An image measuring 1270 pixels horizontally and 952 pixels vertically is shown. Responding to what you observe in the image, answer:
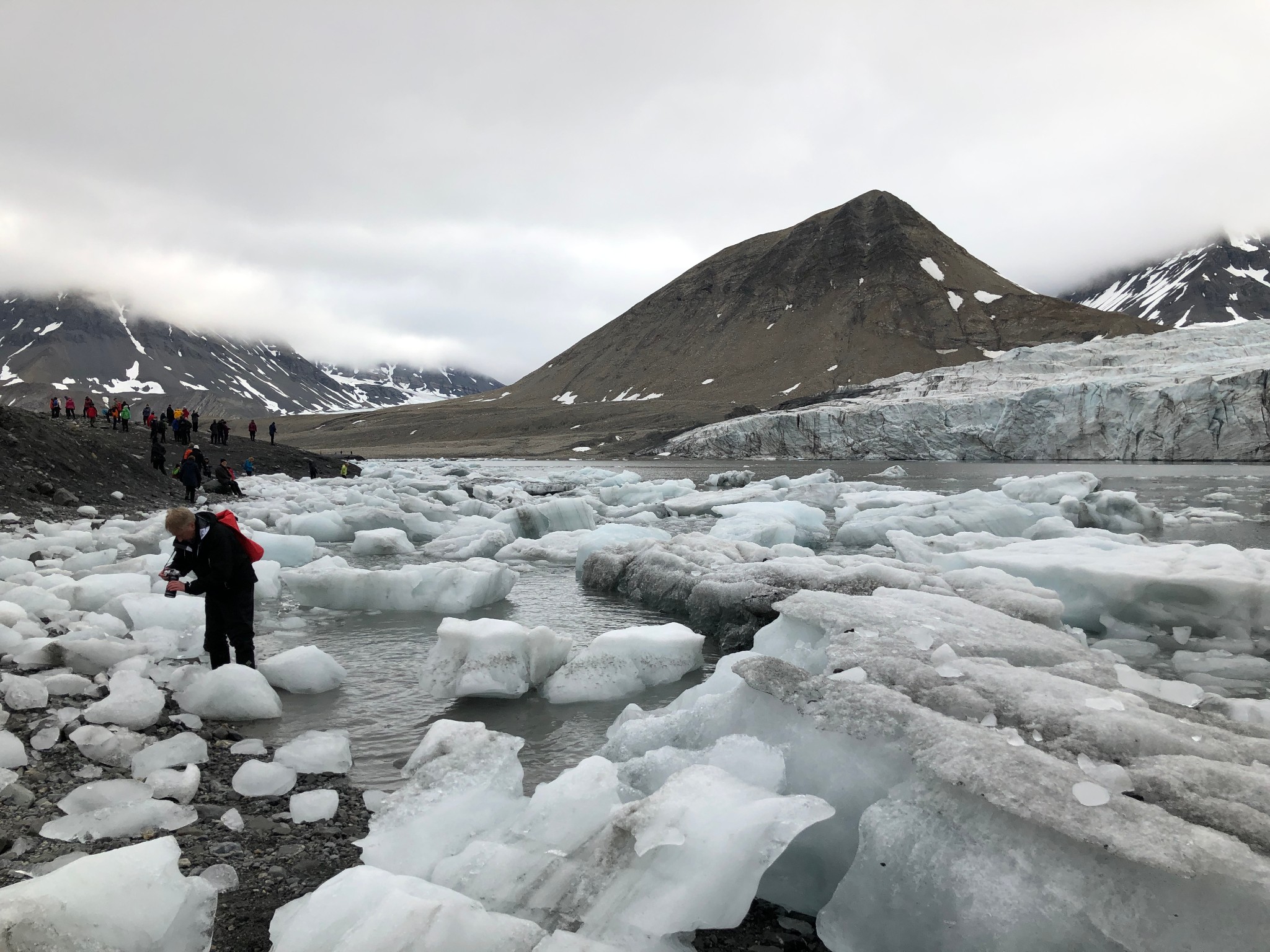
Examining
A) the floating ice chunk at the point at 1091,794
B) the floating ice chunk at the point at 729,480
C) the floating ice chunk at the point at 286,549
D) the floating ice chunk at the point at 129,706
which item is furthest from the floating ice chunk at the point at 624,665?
the floating ice chunk at the point at 729,480

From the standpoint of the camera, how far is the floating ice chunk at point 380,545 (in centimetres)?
1143

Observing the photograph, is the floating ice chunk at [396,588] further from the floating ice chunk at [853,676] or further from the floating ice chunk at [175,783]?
the floating ice chunk at [853,676]

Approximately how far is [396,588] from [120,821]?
4.70m

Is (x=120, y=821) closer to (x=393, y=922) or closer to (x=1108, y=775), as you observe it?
Result: (x=393, y=922)

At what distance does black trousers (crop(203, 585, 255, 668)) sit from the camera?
4555 millimetres

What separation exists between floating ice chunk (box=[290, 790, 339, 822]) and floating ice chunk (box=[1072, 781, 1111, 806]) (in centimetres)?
296

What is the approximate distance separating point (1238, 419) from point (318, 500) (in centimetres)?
3994

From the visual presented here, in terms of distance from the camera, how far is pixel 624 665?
5.01 meters

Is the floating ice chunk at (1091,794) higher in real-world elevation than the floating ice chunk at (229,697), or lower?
higher

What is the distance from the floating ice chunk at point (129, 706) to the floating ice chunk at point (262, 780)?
0.81 metres

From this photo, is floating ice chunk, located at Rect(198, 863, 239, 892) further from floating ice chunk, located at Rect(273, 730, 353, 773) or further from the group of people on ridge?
the group of people on ridge

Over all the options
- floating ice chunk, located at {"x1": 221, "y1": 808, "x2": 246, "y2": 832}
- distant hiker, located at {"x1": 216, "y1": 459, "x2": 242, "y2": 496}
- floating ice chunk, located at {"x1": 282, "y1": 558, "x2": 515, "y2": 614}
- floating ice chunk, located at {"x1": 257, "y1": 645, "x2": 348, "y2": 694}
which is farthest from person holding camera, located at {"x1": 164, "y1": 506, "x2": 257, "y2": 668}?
distant hiker, located at {"x1": 216, "y1": 459, "x2": 242, "y2": 496}

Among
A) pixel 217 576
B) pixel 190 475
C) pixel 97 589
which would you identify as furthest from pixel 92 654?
pixel 190 475

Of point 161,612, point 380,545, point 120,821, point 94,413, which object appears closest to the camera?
point 120,821
